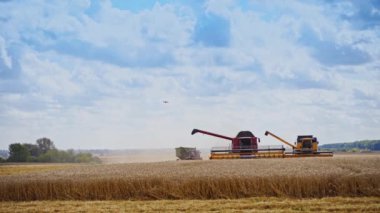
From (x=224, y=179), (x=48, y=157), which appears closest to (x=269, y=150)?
(x=224, y=179)

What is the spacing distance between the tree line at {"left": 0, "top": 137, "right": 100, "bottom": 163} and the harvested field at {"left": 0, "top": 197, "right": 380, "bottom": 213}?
224 feet

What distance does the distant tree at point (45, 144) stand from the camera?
3676 inches

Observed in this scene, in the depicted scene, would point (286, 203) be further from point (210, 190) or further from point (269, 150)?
point (269, 150)

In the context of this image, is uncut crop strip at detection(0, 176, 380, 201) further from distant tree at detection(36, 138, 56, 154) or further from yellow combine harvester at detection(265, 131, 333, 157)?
distant tree at detection(36, 138, 56, 154)

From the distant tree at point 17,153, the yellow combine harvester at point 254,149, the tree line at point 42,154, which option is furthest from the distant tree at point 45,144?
the yellow combine harvester at point 254,149

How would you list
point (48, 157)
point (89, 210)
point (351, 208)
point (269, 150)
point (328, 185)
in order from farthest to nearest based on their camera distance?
1. point (48, 157)
2. point (269, 150)
3. point (328, 185)
4. point (89, 210)
5. point (351, 208)

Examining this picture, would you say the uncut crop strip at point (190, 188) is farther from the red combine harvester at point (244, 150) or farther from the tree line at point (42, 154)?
the tree line at point (42, 154)

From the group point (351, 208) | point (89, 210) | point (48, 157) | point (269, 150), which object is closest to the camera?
point (351, 208)

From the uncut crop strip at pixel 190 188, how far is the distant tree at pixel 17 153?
6617cm

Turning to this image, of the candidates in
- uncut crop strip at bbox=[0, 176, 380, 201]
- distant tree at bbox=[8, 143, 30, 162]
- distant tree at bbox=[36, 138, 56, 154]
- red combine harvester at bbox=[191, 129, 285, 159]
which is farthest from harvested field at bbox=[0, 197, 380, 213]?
distant tree at bbox=[36, 138, 56, 154]

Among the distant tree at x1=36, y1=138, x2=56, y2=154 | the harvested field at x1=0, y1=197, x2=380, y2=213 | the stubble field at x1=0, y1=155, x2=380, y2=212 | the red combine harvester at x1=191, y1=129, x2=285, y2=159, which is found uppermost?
the distant tree at x1=36, y1=138, x2=56, y2=154

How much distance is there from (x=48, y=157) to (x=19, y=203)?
6875 centimetres

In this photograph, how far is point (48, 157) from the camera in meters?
85.0

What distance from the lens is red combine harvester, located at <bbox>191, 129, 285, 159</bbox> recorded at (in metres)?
37.9
